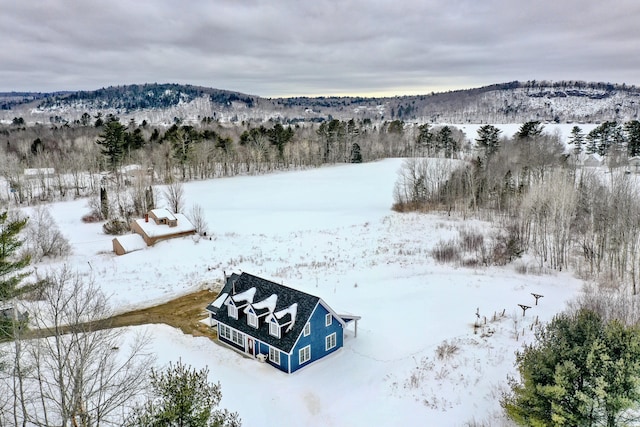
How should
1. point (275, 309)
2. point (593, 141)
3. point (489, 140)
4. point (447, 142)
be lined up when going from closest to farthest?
point (275, 309) → point (489, 140) → point (593, 141) → point (447, 142)

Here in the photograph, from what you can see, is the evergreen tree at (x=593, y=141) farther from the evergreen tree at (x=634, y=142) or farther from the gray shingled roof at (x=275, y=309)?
the gray shingled roof at (x=275, y=309)

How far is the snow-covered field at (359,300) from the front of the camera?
16047 millimetres

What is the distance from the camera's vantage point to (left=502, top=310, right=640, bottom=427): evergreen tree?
1040 centimetres

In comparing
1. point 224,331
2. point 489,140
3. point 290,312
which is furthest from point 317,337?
point 489,140

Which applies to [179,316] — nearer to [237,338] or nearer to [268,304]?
[237,338]

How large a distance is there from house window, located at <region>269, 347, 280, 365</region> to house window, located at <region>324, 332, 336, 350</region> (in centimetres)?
240

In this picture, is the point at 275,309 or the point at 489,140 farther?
the point at 489,140

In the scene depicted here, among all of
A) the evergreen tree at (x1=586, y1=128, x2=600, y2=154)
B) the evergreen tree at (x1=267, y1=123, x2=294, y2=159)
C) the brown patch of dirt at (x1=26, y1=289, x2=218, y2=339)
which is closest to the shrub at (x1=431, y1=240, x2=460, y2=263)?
the brown patch of dirt at (x1=26, y1=289, x2=218, y2=339)

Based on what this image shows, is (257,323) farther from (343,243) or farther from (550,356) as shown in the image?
(343,243)

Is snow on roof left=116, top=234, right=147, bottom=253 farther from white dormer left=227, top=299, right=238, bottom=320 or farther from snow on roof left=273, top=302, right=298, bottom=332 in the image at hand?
snow on roof left=273, top=302, right=298, bottom=332

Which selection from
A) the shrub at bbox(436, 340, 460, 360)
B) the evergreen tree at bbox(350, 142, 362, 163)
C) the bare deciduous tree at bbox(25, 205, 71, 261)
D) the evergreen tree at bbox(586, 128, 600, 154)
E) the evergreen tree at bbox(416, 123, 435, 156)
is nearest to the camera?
the shrub at bbox(436, 340, 460, 360)

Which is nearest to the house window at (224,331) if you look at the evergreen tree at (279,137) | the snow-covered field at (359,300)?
the snow-covered field at (359,300)

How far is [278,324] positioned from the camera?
18.1 m

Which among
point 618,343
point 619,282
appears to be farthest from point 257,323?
point 619,282
